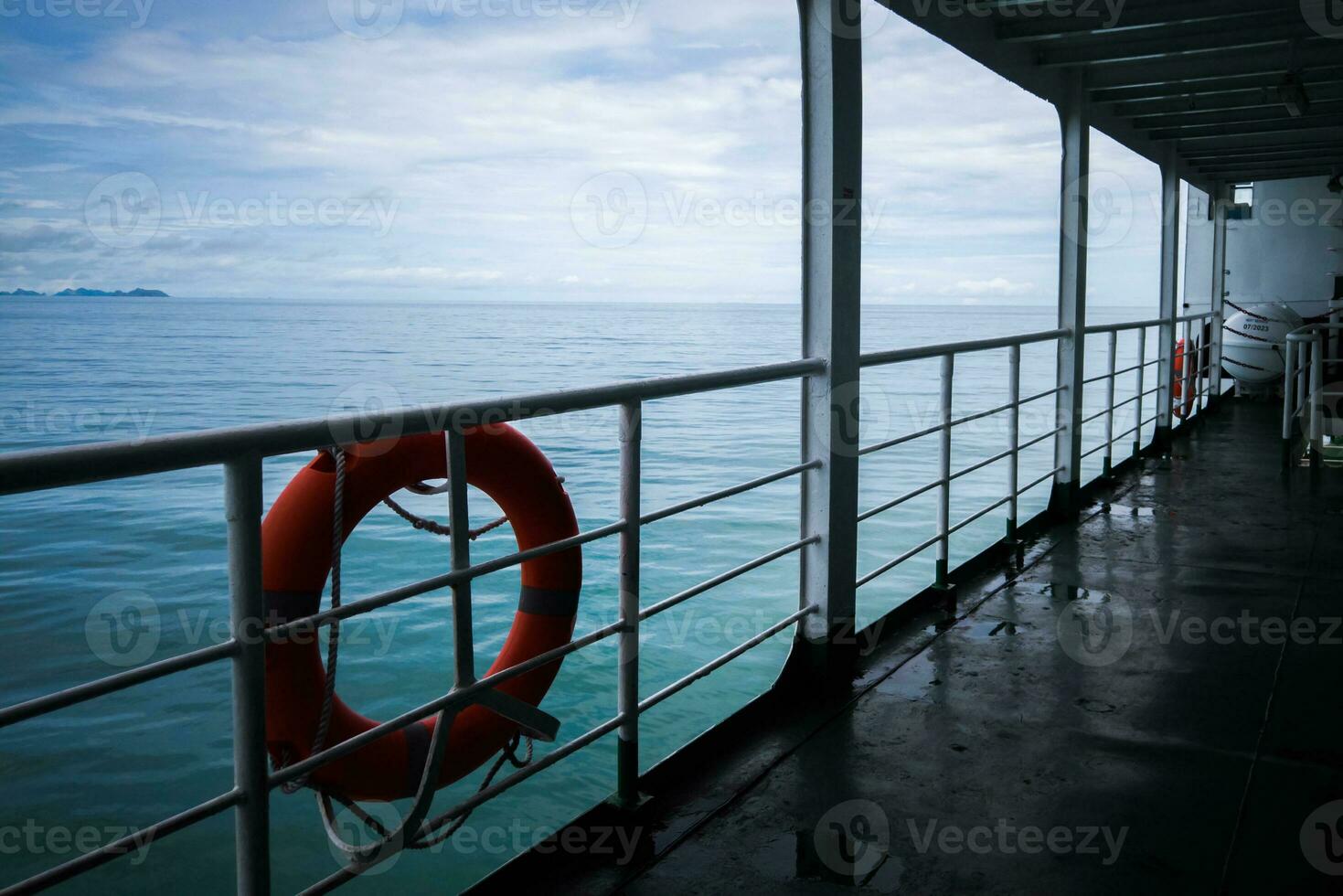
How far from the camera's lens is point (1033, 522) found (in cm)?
404

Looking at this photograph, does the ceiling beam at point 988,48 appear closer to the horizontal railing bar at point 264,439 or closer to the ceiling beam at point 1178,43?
the ceiling beam at point 1178,43

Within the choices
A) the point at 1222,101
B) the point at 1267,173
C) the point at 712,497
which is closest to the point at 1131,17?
the point at 1222,101

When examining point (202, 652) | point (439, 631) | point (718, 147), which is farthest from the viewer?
point (718, 147)

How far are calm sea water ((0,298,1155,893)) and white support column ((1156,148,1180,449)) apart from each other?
73.1 inches

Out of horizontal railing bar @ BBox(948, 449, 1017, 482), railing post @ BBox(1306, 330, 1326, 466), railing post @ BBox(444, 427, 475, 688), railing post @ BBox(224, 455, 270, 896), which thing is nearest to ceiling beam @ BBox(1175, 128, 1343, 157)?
railing post @ BBox(1306, 330, 1326, 466)

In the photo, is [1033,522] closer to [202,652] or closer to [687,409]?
[202,652]

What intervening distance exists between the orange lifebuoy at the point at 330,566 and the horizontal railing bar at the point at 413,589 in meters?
0.06

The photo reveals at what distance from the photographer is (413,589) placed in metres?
1.25

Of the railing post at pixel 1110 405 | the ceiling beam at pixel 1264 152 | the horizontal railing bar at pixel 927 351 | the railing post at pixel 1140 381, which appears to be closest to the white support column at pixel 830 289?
the horizontal railing bar at pixel 927 351

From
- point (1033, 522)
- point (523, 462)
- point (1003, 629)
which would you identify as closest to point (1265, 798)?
point (1003, 629)

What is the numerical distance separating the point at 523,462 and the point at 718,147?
116 ft

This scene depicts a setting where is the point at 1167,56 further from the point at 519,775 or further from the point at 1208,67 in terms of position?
the point at 519,775

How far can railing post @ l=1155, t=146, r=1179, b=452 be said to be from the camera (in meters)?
6.25

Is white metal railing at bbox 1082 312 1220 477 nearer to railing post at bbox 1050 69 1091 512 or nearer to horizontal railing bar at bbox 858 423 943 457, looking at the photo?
railing post at bbox 1050 69 1091 512
